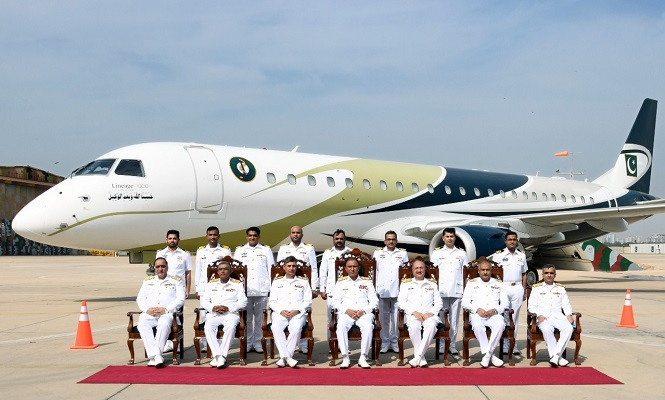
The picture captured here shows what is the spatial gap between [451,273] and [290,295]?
8.12ft

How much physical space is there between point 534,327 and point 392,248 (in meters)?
2.37

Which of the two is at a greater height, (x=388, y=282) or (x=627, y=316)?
(x=388, y=282)

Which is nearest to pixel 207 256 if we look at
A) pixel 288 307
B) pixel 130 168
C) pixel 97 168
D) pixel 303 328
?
pixel 288 307

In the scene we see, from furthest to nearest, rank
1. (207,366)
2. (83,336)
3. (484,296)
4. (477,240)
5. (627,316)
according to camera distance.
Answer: (477,240)
(627,316)
(83,336)
(484,296)
(207,366)

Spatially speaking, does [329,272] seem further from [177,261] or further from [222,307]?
[177,261]

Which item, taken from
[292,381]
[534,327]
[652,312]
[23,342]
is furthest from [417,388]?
[652,312]

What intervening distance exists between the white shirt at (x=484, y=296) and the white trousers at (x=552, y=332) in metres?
0.57

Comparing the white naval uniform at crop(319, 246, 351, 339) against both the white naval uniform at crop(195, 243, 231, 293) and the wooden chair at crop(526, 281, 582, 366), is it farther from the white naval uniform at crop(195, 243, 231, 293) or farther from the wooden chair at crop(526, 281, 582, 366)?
the wooden chair at crop(526, 281, 582, 366)

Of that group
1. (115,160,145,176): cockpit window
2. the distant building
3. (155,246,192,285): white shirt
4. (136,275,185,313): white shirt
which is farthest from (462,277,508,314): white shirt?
the distant building

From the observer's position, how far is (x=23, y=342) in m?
9.99

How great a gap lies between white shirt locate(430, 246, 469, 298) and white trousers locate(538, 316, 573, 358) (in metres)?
1.43

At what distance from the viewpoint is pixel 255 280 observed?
33.0ft

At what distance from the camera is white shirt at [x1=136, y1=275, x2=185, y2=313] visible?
877 cm

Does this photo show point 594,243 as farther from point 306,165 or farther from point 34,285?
point 34,285
